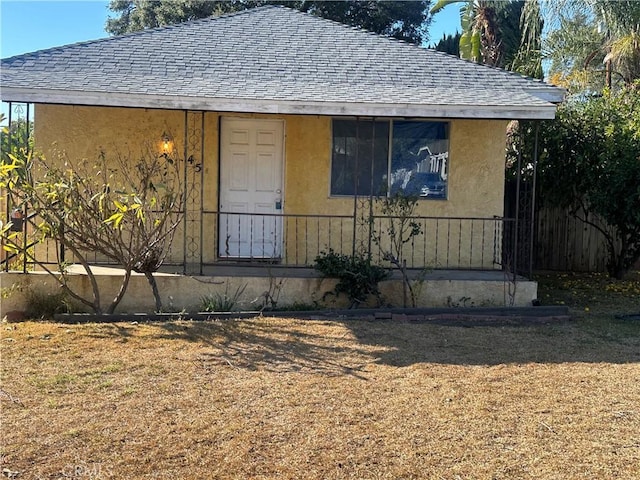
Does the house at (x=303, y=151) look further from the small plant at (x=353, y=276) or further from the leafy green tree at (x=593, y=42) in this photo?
the leafy green tree at (x=593, y=42)

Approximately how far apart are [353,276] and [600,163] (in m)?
4.93

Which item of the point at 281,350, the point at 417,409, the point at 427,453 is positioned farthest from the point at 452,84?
the point at 427,453

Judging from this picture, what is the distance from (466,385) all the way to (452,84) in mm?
4989

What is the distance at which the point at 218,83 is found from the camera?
7961mm

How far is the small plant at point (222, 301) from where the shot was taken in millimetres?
7355

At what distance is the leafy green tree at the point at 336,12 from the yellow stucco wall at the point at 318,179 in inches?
560

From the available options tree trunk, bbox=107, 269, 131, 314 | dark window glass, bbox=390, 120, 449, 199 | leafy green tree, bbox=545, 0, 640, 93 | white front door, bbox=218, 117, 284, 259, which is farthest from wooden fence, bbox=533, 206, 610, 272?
tree trunk, bbox=107, 269, 131, 314

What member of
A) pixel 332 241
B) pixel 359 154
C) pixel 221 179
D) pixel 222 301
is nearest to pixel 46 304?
pixel 222 301

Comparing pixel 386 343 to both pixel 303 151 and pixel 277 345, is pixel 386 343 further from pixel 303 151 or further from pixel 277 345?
pixel 303 151

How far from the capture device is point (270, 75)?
8.38 metres

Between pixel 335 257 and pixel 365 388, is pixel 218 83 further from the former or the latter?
pixel 365 388

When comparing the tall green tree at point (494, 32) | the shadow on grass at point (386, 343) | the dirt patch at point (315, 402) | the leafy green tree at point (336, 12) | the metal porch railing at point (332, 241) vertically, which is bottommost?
the dirt patch at point (315, 402)

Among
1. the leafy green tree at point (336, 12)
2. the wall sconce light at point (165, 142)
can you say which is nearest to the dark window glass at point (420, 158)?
the wall sconce light at point (165, 142)

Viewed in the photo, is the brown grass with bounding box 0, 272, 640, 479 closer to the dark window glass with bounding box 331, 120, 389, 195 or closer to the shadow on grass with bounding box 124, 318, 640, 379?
the shadow on grass with bounding box 124, 318, 640, 379
